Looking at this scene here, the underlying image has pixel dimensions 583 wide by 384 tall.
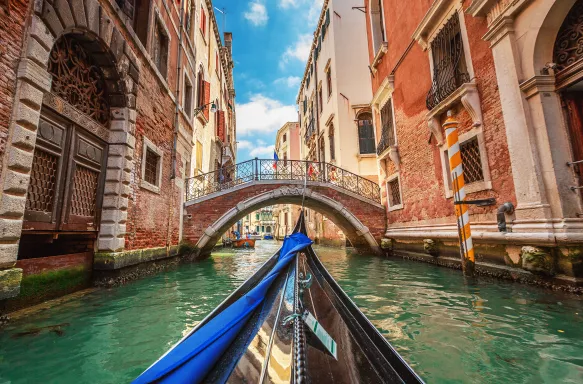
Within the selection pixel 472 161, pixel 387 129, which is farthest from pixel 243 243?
pixel 472 161

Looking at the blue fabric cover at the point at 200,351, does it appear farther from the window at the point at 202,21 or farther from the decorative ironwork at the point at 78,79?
the window at the point at 202,21

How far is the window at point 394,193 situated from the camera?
7840 mm

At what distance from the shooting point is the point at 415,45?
6.51 metres

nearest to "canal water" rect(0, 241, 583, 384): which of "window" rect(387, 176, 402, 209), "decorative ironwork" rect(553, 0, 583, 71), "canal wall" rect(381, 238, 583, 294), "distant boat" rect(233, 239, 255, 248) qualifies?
"canal wall" rect(381, 238, 583, 294)

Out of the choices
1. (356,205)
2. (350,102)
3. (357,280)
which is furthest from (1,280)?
(350,102)

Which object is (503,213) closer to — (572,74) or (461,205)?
(461,205)

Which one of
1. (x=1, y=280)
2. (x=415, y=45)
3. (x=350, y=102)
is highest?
(x=350, y=102)

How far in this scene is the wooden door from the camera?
10.0 ft

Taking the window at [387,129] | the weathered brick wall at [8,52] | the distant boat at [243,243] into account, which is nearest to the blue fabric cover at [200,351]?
the weathered brick wall at [8,52]

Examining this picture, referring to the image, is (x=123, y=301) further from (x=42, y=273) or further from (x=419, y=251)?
(x=419, y=251)

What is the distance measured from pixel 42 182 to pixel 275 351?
3426 mm

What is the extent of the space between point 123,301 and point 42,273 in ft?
2.94

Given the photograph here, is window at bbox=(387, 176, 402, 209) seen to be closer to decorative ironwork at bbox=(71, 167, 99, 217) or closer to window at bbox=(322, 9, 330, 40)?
decorative ironwork at bbox=(71, 167, 99, 217)

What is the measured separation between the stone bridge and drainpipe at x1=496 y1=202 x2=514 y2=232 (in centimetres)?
443
